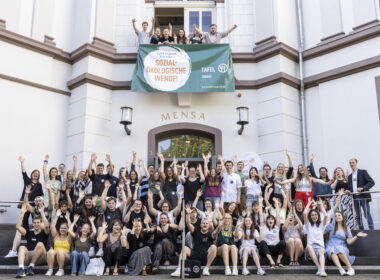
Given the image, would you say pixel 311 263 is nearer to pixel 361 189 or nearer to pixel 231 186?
pixel 361 189

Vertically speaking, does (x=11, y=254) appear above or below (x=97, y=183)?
below

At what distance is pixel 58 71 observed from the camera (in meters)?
11.3

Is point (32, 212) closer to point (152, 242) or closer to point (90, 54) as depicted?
point (152, 242)

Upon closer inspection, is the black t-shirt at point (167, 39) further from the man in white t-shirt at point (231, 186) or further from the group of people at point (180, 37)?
the man in white t-shirt at point (231, 186)

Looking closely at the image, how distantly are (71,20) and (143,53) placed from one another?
8.60 ft

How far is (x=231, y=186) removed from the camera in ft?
28.9

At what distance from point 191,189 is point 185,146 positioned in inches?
112

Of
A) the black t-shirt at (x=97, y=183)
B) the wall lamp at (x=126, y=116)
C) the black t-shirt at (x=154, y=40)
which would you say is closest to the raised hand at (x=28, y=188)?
the black t-shirt at (x=97, y=183)

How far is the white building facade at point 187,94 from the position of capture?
33.5ft

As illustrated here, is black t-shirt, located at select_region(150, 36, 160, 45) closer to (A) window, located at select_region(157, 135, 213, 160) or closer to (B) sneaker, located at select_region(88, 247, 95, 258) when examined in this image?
(A) window, located at select_region(157, 135, 213, 160)

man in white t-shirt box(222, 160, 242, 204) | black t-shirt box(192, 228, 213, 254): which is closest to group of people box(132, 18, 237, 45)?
man in white t-shirt box(222, 160, 242, 204)

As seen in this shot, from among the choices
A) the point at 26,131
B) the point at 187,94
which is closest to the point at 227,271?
the point at 187,94

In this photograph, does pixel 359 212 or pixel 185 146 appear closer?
pixel 359 212

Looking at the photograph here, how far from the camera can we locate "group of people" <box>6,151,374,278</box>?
24.1ft
